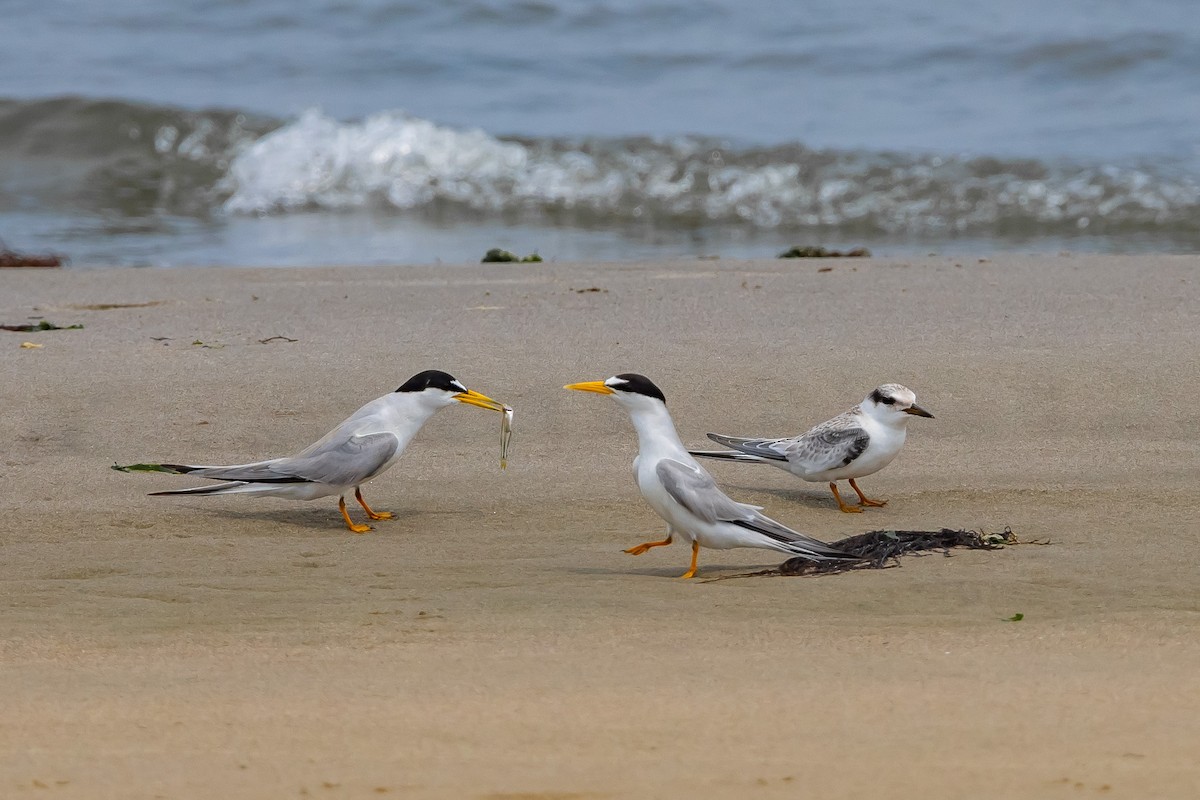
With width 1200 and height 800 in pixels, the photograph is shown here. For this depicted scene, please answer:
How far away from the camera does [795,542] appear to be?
4117mm

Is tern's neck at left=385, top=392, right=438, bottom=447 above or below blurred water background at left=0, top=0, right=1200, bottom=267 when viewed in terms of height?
below

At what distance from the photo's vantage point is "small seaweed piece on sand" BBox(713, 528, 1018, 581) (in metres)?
4.04

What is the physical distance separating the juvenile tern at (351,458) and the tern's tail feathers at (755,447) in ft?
2.74

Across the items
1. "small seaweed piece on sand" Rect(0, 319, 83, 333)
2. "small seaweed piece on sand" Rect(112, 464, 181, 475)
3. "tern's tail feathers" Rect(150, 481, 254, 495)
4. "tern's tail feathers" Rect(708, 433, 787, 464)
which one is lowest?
"tern's tail feathers" Rect(150, 481, 254, 495)

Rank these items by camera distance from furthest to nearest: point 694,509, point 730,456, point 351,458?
point 730,456 → point 351,458 → point 694,509

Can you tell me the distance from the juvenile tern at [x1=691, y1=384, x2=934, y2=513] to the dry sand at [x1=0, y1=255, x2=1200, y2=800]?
0.55 feet

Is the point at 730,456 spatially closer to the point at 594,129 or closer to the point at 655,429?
the point at 655,429

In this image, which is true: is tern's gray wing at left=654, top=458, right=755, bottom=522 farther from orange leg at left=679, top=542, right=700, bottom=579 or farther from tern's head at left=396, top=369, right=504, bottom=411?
tern's head at left=396, top=369, right=504, bottom=411

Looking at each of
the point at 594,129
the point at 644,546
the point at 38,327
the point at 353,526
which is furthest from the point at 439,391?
the point at 594,129

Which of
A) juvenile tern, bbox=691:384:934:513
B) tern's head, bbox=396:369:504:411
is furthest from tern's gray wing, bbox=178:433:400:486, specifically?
juvenile tern, bbox=691:384:934:513

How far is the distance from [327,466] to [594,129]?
40.4 ft

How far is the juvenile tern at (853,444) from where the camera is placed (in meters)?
5.04

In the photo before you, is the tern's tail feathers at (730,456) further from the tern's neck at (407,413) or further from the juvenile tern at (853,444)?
the tern's neck at (407,413)

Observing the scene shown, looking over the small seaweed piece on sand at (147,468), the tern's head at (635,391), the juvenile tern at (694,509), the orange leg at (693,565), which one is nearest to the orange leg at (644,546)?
the juvenile tern at (694,509)
